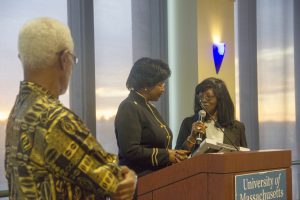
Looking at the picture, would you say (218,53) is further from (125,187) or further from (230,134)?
(125,187)

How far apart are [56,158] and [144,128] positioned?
134 centimetres

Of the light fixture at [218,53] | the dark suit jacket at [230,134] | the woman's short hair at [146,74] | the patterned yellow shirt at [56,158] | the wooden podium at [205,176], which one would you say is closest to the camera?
the patterned yellow shirt at [56,158]

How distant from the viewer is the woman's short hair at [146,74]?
2.60 metres

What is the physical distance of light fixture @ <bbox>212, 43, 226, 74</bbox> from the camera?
4.28 metres

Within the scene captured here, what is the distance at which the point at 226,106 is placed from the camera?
2.96 m

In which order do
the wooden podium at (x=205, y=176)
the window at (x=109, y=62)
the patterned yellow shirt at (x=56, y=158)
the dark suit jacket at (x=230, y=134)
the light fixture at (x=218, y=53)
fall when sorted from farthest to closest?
1. the light fixture at (x=218, y=53)
2. the window at (x=109, y=62)
3. the dark suit jacket at (x=230, y=134)
4. the wooden podium at (x=205, y=176)
5. the patterned yellow shirt at (x=56, y=158)

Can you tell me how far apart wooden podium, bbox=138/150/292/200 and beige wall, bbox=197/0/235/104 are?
7.63 ft

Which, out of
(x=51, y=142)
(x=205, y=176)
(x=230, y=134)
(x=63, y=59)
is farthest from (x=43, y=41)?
(x=230, y=134)

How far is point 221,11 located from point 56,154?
3.56 m

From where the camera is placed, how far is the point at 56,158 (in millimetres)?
1131

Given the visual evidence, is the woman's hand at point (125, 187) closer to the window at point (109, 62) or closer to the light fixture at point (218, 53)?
the window at point (109, 62)

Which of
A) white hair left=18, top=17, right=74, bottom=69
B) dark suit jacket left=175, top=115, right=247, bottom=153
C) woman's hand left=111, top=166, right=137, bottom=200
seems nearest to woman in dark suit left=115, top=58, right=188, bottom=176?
dark suit jacket left=175, top=115, right=247, bottom=153

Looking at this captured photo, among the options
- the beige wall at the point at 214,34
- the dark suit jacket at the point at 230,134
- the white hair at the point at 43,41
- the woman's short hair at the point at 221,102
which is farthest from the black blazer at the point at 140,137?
the beige wall at the point at 214,34

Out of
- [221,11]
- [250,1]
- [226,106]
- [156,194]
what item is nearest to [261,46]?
[250,1]
